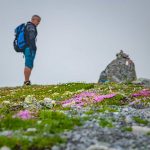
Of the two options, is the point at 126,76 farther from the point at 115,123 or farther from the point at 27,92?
the point at 115,123

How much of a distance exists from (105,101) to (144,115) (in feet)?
21.9

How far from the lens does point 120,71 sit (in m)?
58.6

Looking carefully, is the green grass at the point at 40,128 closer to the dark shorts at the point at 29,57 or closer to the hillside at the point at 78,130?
the hillside at the point at 78,130

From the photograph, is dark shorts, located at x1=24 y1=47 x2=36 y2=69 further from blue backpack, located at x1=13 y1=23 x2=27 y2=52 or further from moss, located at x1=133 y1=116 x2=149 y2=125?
moss, located at x1=133 y1=116 x2=149 y2=125

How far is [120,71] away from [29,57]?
18.9 metres

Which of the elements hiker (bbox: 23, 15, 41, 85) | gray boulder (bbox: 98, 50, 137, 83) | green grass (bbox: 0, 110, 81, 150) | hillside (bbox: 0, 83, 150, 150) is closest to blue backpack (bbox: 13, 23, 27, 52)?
hiker (bbox: 23, 15, 41, 85)

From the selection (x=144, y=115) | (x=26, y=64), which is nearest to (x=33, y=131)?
(x=144, y=115)

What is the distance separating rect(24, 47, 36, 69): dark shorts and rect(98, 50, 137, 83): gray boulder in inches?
690

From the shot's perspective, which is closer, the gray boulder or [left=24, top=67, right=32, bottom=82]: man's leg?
[left=24, top=67, right=32, bottom=82]: man's leg

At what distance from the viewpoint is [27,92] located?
36375 millimetres

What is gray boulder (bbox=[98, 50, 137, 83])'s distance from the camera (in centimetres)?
5825

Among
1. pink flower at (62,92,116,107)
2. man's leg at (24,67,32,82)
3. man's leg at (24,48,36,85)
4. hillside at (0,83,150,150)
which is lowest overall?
hillside at (0,83,150,150)

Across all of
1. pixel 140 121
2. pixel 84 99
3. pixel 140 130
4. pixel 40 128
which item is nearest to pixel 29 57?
pixel 84 99

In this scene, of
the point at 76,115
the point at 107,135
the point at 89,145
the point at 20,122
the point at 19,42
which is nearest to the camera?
the point at 89,145
